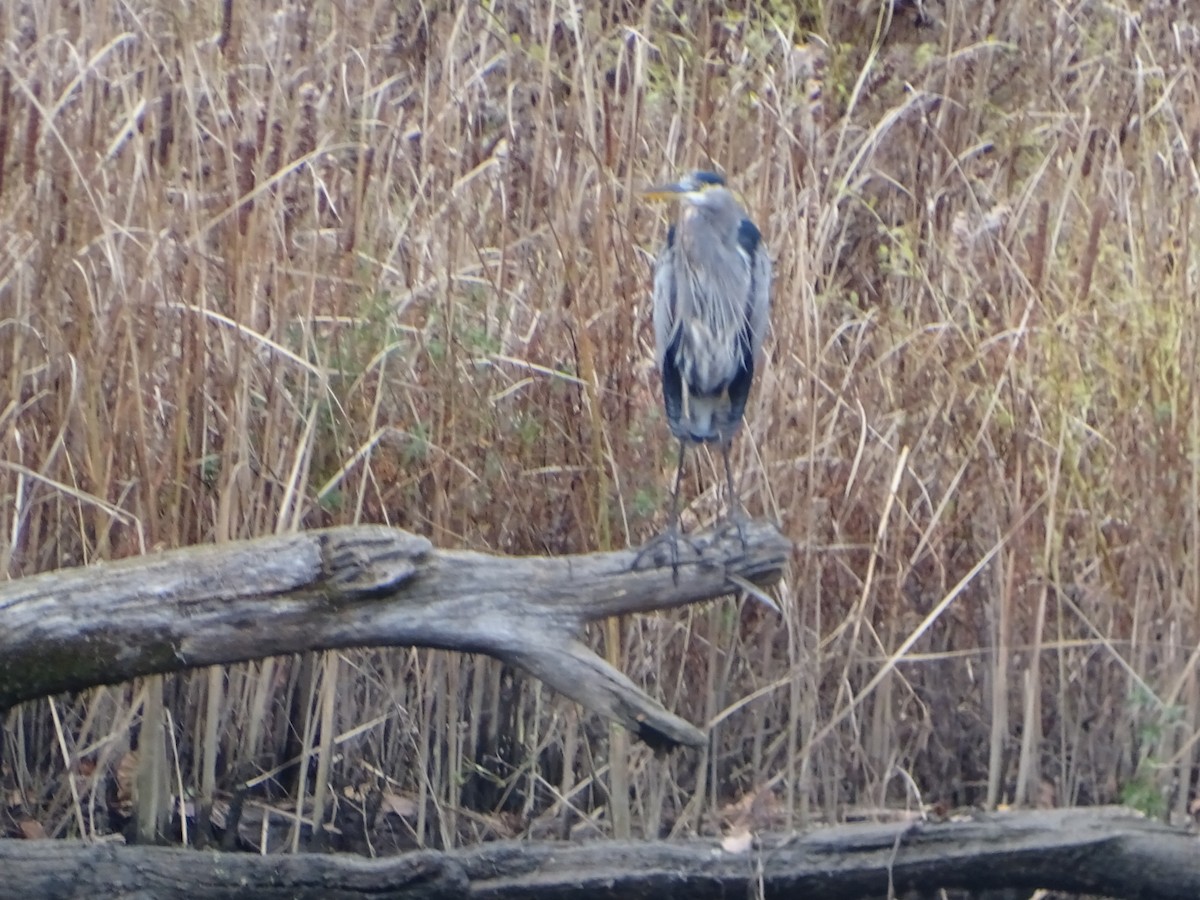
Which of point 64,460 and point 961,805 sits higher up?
point 64,460

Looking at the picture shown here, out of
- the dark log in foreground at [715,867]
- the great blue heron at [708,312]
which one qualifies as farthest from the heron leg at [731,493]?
the dark log in foreground at [715,867]

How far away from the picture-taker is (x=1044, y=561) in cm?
274

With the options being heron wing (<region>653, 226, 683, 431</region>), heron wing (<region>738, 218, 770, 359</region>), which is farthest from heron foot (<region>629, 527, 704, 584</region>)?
heron wing (<region>738, 218, 770, 359</region>)

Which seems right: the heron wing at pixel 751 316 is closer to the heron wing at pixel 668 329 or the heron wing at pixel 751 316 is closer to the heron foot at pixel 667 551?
the heron wing at pixel 668 329

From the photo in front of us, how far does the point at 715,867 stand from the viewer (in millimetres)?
2232

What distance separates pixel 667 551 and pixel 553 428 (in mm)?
656

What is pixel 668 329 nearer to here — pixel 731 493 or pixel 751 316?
pixel 751 316

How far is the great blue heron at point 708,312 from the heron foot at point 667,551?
0.91ft

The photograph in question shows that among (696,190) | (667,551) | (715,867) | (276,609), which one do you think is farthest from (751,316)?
(276,609)

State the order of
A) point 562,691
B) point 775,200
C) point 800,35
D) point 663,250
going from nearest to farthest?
point 562,691
point 663,250
point 775,200
point 800,35

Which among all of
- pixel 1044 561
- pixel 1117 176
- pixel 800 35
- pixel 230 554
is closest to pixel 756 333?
pixel 1044 561

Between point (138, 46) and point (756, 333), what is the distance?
1338 millimetres

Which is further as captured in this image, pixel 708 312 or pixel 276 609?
pixel 708 312

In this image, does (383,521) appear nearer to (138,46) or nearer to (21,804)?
(21,804)
